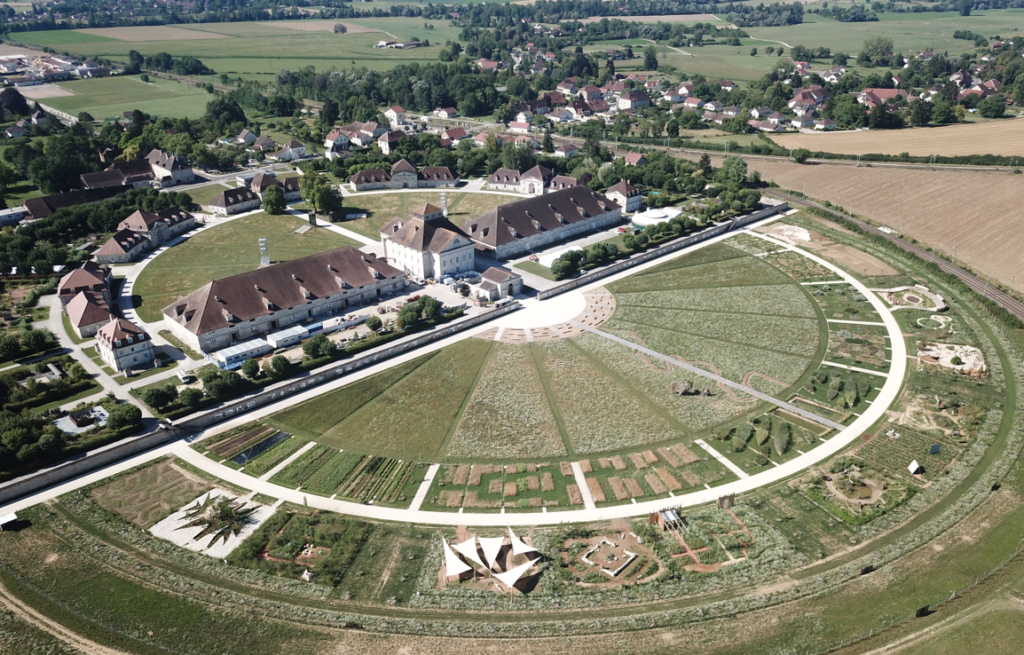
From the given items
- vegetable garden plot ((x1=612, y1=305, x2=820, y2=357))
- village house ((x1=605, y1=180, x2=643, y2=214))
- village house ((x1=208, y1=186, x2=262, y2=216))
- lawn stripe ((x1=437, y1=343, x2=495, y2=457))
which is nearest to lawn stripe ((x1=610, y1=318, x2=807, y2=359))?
vegetable garden plot ((x1=612, y1=305, x2=820, y2=357))

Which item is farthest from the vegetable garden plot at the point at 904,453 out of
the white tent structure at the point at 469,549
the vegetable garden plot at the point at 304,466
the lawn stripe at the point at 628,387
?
the vegetable garden plot at the point at 304,466

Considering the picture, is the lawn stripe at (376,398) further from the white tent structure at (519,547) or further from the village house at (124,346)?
the village house at (124,346)

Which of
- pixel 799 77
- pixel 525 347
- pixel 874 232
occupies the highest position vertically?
pixel 799 77

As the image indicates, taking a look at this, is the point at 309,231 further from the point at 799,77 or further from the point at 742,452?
the point at 799,77

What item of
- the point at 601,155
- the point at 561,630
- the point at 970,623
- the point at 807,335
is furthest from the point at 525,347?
the point at 601,155

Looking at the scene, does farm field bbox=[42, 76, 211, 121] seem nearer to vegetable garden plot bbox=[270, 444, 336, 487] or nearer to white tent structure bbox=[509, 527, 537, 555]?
vegetable garden plot bbox=[270, 444, 336, 487]

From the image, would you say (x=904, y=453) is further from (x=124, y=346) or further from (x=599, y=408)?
(x=124, y=346)
